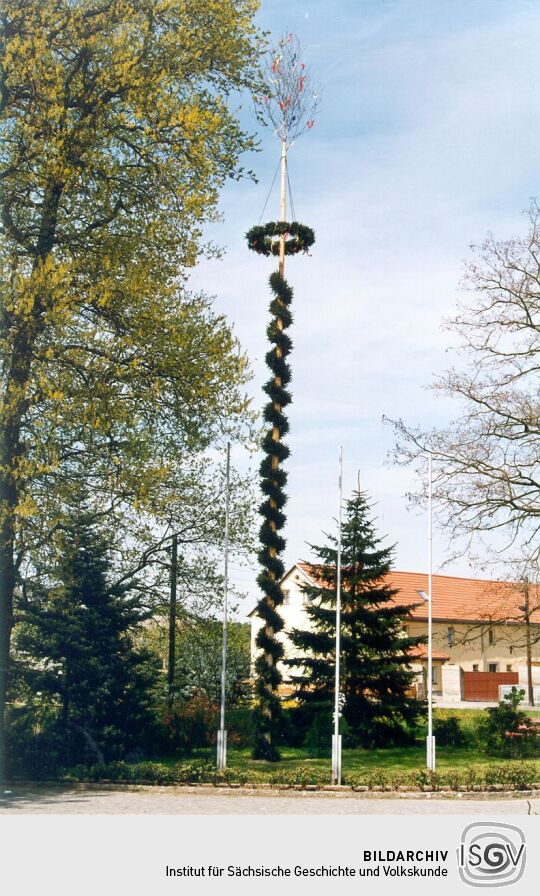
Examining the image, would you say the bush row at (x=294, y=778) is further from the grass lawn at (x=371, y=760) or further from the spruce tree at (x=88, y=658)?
the spruce tree at (x=88, y=658)

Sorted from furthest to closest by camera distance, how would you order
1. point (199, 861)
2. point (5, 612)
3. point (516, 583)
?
point (516, 583), point (5, 612), point (199, 861)

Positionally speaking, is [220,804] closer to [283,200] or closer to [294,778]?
[294,778]

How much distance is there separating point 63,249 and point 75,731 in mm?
10117

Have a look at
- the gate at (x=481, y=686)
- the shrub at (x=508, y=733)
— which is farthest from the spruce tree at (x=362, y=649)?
the gate at (x=481, y=686)

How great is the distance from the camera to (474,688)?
51219 mm

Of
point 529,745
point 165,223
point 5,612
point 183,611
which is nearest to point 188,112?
point 165,223

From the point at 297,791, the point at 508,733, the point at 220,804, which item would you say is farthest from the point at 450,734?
the point at 220,804

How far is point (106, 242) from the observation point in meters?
16.8

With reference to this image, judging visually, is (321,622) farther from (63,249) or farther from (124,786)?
(63,249)

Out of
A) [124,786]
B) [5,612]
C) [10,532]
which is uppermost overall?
[10,532]

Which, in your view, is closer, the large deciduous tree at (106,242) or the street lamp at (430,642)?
the large deciduous tree at (106,242)

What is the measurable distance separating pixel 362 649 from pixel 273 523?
6.17 meters

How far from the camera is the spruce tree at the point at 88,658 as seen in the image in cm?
1941

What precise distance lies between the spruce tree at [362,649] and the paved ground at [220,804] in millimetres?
9706
